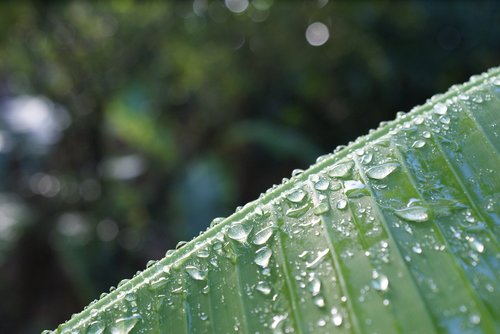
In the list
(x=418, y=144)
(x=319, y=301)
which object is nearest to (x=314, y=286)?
(x=319, y=301)

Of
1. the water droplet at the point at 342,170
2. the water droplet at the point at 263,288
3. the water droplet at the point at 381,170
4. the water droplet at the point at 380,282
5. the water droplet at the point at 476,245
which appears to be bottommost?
the water droplet at the point at 380,282

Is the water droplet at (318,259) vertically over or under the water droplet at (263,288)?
over

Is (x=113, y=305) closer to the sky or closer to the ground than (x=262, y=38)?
closer to the ground

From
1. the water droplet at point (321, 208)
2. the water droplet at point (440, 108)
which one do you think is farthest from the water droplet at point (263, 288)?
the water droplet at point (440, 108)

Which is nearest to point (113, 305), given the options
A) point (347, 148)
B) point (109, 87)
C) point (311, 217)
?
point (311, 217)

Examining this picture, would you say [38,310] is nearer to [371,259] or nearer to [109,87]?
[109,87]

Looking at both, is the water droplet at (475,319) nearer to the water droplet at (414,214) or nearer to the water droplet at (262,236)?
the water droplet at (414,214)
